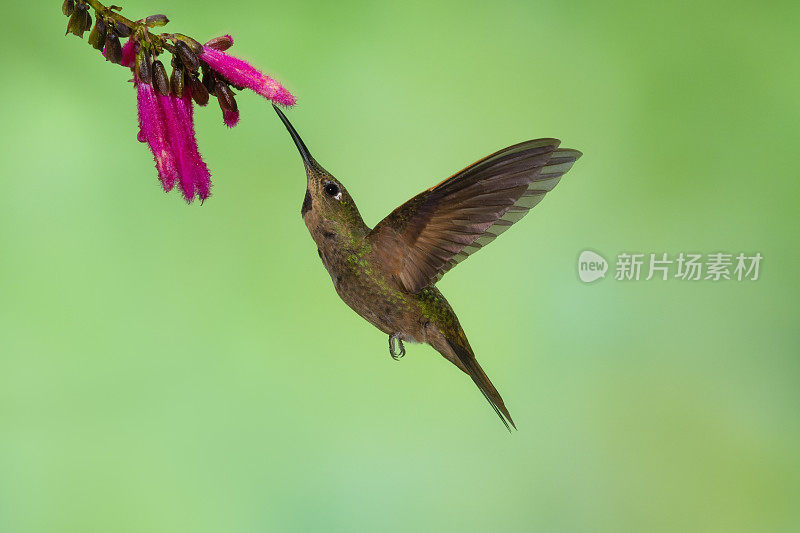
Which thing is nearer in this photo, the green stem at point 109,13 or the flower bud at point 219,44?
the green stem at point 109,13

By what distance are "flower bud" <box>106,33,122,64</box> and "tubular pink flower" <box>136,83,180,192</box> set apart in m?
0.08

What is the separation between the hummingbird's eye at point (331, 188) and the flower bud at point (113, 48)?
247 mm

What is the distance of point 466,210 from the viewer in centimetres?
78

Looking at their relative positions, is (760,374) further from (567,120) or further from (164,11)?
(164,11)

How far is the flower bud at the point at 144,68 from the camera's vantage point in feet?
2.03

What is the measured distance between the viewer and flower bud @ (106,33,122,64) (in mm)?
614

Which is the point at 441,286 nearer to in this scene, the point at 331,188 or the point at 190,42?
the point at 331,188

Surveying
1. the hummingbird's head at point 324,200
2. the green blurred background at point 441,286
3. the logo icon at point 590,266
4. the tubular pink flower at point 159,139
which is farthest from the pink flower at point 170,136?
the logo icon at point 590,266

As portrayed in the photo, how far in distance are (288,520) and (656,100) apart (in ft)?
3.27

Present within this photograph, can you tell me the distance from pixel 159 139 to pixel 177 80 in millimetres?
90

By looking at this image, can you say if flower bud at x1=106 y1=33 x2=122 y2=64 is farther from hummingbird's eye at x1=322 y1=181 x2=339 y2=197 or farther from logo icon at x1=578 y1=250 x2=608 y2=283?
logo icon at x1=578 y1=250 x2=608 y2=283

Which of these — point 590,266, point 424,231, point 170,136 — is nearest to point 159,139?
point 170,136

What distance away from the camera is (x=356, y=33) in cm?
140

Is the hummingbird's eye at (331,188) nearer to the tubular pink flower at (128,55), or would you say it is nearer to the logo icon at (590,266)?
the tubular pink flower at (128,55)
